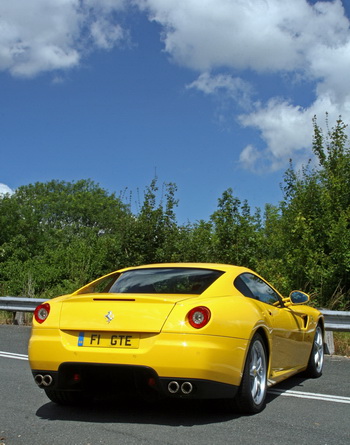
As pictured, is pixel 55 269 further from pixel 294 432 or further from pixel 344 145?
pixel 294 432

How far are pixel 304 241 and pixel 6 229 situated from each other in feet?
79.8

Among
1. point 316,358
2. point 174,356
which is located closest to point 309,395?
point 316,358

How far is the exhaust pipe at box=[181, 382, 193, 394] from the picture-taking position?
4.27 m

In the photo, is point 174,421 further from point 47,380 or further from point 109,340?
point 47,380

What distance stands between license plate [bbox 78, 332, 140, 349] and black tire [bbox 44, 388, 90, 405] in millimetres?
649

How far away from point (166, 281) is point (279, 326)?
1.20 m

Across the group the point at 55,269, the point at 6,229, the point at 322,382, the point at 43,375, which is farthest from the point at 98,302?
the point at 6,229

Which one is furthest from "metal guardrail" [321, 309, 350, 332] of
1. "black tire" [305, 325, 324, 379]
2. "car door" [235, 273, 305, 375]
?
"car door" [235, 273, 305, 375]

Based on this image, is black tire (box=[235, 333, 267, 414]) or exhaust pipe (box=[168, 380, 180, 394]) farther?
black tire (box=[235, 333, 267, 414])

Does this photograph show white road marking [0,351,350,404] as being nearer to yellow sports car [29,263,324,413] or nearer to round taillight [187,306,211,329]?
yellow sports car [29,263,324,413]

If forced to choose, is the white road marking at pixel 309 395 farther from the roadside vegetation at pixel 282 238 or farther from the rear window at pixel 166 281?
the roadside vegetation at pixel 282 238

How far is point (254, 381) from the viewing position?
4855mm

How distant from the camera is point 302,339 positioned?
6.33 m

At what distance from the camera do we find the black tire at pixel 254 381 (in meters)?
4.62
